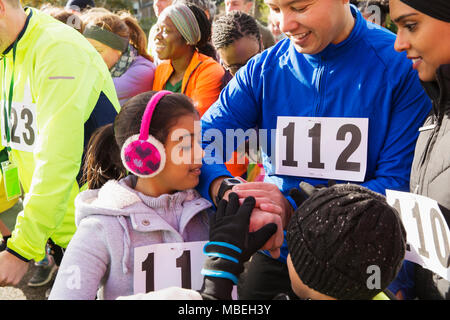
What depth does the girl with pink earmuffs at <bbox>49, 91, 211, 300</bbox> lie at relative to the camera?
1.63 metres

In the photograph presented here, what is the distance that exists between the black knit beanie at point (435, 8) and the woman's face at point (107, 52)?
305 centimetres

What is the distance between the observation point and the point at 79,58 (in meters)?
2.22

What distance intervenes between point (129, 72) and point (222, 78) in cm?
98

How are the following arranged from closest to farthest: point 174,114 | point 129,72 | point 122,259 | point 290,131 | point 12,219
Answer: point 122,259 < point 174,114 < point 290,131 < point 12,219 < point 129,72

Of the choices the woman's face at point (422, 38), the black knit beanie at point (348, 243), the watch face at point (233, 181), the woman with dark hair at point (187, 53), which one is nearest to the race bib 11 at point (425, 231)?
the black knit beanie at point (348, 243)

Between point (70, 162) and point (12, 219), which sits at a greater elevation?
point (70, 162)

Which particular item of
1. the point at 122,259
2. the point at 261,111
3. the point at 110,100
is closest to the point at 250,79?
the point at 261,111

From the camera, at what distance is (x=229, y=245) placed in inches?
54.4

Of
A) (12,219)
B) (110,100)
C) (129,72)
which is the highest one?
(110,100)

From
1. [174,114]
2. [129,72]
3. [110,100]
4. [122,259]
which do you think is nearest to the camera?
[122,259]

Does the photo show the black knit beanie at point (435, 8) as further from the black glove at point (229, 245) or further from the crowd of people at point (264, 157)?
the black glove at point (229, 245)

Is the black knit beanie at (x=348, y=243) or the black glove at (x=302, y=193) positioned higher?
the black knit beanie at (x=348, y=243)

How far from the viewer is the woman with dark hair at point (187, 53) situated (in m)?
3.59

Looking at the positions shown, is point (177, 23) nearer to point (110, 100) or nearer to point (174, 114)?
point (110, 100)
